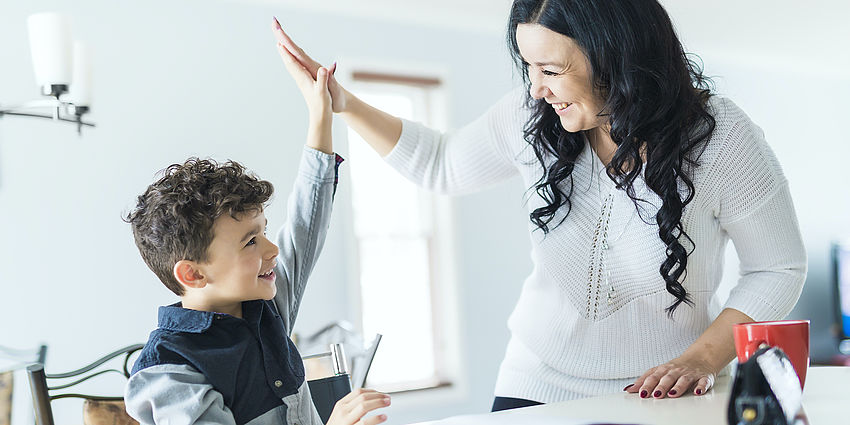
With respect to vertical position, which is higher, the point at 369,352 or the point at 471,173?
the point at 471,173

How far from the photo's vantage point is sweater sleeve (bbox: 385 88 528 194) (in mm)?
1598

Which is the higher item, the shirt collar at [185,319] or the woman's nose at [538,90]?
the woman's nose at [538,90]

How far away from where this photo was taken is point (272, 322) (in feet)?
4.28

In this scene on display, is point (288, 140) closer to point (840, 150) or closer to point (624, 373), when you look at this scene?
point (624, 373)

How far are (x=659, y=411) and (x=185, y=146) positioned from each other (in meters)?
3.37

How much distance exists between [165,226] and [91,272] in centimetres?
275

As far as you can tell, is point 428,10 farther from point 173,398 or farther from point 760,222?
point 173,398

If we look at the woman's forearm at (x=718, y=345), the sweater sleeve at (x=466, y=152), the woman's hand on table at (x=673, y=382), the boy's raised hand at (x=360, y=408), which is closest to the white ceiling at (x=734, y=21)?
the sweater sleeve at (x=466, y=152)

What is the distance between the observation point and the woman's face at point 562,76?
1359 millimetres

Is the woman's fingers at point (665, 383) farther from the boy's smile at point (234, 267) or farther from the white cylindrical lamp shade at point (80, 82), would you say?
the white cylindrical lamp shade at point (80, 82)

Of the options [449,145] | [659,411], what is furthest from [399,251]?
[659,411]

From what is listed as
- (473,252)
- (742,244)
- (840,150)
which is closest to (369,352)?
(742,244)

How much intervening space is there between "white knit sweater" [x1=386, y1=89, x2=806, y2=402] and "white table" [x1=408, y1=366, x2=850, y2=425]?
7.6 inches

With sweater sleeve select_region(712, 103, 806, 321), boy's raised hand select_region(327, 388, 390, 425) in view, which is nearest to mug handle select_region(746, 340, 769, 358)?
sweater sleeve select_region(712, 103, 806, 321)
